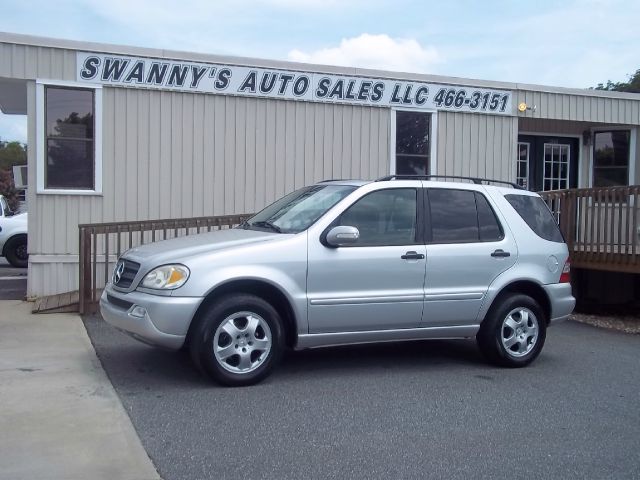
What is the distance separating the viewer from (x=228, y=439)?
15.6ft

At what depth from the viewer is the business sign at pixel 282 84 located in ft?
34.2

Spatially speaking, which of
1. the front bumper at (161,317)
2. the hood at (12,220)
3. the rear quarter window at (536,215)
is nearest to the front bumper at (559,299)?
the rear quarter window at (536,215)

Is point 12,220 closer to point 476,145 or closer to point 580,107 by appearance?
point 476,145

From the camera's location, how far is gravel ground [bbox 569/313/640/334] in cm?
984

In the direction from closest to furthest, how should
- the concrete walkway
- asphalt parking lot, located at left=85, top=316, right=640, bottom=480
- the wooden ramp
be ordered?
the concrete walkway < asphalt parking lot, located at left=85, top=316, right=640, bottom=480 < the wooden ramp

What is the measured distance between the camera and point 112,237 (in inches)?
415

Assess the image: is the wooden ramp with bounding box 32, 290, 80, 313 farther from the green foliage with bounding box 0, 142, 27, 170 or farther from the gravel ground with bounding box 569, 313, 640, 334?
the green foliage with bounding box 0, 142, 27, 170

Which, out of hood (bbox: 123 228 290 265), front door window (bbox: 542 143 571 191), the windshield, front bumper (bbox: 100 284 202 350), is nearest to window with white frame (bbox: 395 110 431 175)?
front door window (bbox: 542 143 571 191)

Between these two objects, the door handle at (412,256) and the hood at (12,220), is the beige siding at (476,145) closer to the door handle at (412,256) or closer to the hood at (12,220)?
the door handle at (412,256)

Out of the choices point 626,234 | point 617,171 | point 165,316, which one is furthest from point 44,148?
point 617,171

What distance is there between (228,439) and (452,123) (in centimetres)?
897

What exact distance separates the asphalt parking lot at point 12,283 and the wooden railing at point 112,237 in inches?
57.3

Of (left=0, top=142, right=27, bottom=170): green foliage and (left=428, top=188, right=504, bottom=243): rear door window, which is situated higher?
(left=0, top=142, right=27, bottom=170): green foliage

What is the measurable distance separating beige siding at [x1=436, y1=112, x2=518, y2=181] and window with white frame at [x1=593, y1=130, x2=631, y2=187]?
2.54 meters
